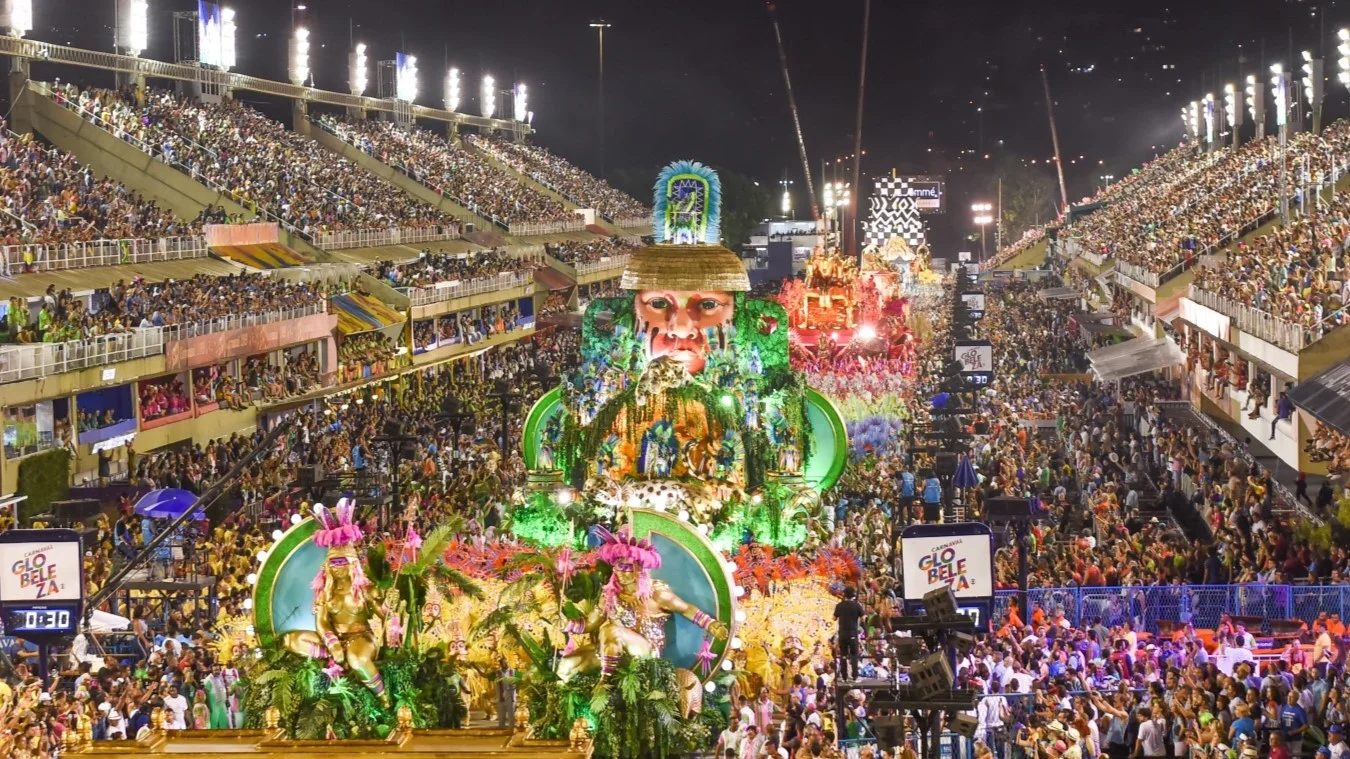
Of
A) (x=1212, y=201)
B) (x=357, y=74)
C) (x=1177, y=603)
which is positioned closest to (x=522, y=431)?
(x=1177, y=603)

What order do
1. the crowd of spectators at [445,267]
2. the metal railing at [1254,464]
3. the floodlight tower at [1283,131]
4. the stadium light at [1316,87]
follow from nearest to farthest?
the metal railing at [1254,464]
the floodlight tower at [1283,131]
the crowd of spectators at [445,267]
the stadium light at [1316,87]

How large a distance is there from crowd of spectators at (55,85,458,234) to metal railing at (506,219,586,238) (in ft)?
21.4

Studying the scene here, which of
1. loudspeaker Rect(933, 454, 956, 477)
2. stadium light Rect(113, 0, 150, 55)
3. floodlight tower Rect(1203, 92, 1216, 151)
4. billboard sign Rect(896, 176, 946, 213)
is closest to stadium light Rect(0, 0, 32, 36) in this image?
stadium light Rect(113, 0, 150, 55)

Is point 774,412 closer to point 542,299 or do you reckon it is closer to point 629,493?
point 629,493

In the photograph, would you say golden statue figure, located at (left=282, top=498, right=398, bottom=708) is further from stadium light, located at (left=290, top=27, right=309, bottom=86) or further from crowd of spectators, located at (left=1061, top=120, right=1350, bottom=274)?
stadium light, located at (left=290, top=27, right=309, bottom=86)

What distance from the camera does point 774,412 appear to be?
78.7 feet

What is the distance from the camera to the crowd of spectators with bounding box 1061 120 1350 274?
157ft

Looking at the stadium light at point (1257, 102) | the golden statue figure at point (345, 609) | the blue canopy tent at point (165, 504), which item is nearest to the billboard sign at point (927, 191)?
the stadium light at point (1257, 102)

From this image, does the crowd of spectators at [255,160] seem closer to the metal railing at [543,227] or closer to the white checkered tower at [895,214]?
the metal railing at [543,227]

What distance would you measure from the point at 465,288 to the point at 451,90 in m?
42.2

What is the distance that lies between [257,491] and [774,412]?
1027 cm

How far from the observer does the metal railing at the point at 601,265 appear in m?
74.2

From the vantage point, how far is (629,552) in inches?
592

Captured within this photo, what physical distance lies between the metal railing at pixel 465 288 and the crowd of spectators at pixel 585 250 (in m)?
5.53
